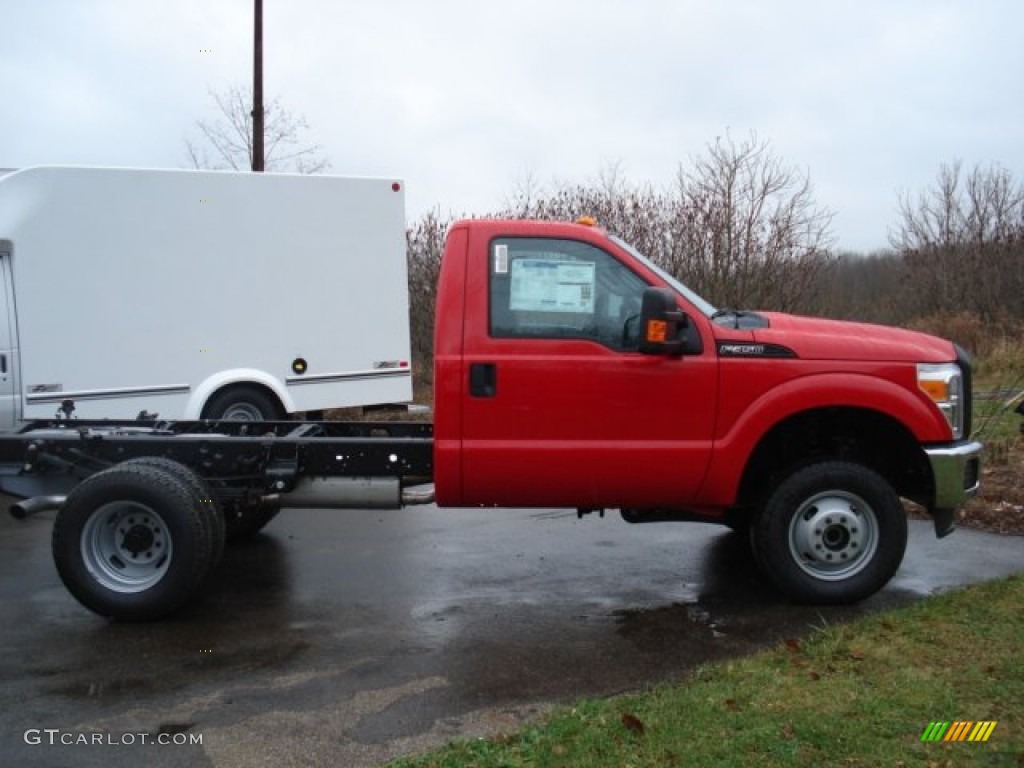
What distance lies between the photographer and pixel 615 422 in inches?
197

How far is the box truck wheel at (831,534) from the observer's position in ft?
16.9

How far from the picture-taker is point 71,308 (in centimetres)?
891

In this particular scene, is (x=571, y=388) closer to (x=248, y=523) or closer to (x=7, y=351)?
(x=248, y=523)

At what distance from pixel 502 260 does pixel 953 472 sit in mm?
2822

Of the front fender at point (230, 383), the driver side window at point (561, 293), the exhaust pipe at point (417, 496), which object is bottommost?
the exhaust pipe at point (417, 496)

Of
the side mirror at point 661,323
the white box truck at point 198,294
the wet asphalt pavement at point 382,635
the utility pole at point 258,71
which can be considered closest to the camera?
the wet asphalt pavement at point 382,635

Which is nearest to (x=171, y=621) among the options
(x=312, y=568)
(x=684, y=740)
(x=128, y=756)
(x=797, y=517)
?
(x=312, y=568)

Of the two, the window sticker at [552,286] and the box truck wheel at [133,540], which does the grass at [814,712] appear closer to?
the window sticker at [552,286]

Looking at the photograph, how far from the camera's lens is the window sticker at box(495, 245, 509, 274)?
16.7 ft

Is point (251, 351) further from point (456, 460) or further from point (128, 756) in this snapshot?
point (128, 756)

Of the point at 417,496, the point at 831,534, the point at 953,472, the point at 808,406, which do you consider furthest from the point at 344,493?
the point at 953,472

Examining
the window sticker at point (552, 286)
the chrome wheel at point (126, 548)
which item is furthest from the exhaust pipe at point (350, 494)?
the window sticker at point (552, 286)

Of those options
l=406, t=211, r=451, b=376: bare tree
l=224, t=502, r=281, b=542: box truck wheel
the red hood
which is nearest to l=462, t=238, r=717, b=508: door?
the red hood

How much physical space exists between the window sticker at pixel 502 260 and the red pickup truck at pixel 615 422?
0.01 m
